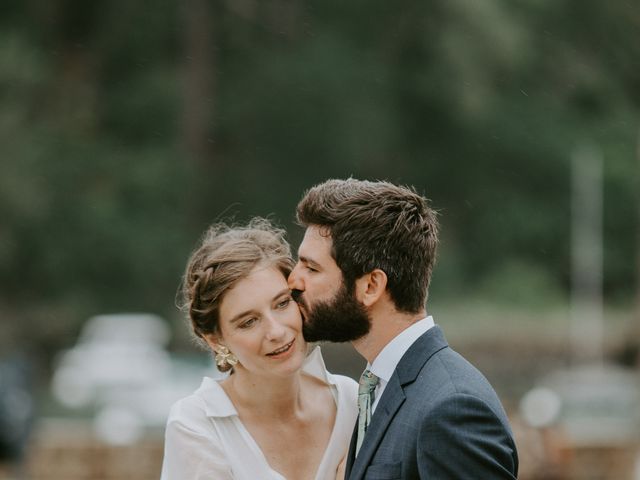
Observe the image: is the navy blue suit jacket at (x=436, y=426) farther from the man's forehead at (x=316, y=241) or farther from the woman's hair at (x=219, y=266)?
the woman's hair at (x=219, y=266)

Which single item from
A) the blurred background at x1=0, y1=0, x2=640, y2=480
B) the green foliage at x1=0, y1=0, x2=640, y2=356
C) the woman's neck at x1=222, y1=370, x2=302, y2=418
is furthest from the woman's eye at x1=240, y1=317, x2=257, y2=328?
the green foliage at x1=0, y1=0, x2=640, y2=356

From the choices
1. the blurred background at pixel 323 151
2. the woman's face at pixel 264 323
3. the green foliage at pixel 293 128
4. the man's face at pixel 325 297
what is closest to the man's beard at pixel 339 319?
the man's face at pixel 325 297

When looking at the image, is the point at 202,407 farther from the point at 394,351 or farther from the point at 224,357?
the point at 394,351

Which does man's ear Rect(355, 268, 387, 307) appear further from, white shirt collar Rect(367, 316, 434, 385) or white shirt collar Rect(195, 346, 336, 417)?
white shirt collar Rect(195, 346, 336, 417)

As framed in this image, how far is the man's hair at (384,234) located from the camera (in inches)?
154

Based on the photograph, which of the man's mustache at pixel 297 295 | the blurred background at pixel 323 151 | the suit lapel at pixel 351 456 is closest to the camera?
the suit lapel at pixel 351 456

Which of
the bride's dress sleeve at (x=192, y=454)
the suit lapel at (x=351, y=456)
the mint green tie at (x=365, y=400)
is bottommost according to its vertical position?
the bride's dress sleeve at (x=192, y=454)

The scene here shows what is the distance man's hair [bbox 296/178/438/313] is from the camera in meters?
3.91

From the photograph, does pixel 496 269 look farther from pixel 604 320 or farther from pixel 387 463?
pixel 387 463

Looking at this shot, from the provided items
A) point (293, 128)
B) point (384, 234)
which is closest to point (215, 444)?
point (384, 234)

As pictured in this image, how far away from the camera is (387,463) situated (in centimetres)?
371

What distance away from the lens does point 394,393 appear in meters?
3.87

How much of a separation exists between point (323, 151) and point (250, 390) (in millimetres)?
31729

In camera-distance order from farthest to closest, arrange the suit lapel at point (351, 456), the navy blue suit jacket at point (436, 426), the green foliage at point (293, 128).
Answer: the green foliage at point (293, 128) < the suit lapel at point (351, 456) < the navy blue suit jacket at point (436, 426)
